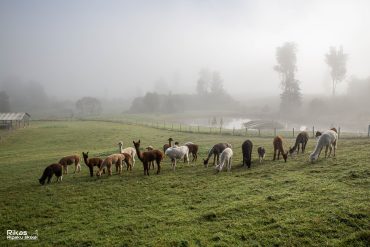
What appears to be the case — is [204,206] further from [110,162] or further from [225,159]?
[110,162]

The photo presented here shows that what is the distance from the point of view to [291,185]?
13594 millimetres

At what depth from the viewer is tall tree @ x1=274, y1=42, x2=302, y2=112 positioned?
7994 cm

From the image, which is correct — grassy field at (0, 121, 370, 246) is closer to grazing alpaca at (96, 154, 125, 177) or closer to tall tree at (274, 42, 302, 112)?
grazing alpaca at (96, 154, 125, 177)

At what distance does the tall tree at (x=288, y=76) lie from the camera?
7994 cm

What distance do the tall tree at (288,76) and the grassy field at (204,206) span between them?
6337 centimetres

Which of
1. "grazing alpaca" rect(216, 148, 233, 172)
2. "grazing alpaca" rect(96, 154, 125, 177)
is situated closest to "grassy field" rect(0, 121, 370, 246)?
"grazing alpaca" rect(216, 148, 233, 172)

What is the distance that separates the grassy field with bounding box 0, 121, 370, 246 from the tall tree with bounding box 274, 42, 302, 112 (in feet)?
208

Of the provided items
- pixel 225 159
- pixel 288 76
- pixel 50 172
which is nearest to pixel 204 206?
pixel 225 159

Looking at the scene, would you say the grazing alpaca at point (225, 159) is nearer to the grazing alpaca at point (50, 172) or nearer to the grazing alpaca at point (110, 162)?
the grazing alpaca at point (110, 162)

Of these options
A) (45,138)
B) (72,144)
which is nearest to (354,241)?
(72,144)

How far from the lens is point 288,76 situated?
8181 centimetres

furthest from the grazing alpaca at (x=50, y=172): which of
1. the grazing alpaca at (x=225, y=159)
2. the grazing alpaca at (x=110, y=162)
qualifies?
the grazing alpaca at (x=225, y=159)

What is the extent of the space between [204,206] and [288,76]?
77728 millimetres

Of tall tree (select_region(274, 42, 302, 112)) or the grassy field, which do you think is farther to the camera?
tall tree (select_region(274, 42, 302, 112))
